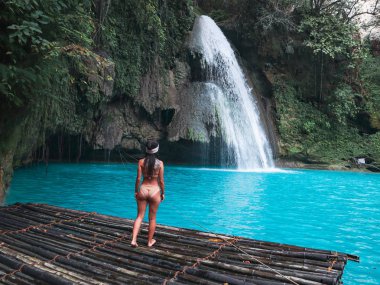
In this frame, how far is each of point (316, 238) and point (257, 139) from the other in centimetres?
1273

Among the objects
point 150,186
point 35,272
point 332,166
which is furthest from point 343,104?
point 35,272

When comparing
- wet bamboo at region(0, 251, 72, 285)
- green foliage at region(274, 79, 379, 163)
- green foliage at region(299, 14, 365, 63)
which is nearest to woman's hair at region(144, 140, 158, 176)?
wet bamboo at region(0, 251, 72, 285)

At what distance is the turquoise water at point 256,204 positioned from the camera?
619 cm

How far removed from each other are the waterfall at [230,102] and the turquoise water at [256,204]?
4.49 meters

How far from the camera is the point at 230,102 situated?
61.3 ft

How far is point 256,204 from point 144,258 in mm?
5514

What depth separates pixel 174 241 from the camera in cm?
435

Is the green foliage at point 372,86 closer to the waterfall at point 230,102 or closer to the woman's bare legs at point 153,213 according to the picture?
the waterfall at point 230,102

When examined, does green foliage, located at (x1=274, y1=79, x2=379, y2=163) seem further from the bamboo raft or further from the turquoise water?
the bamboo raft

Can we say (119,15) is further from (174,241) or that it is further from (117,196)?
(174,241)

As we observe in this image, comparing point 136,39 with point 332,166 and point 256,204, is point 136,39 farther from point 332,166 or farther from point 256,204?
point 332,166

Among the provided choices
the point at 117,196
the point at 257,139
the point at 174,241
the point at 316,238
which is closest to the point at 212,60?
the point at 257,139

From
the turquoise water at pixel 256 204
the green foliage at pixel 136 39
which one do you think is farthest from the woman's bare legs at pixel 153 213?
the green foliage at pixel 136 39

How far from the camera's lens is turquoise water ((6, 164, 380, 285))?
20.3ft
